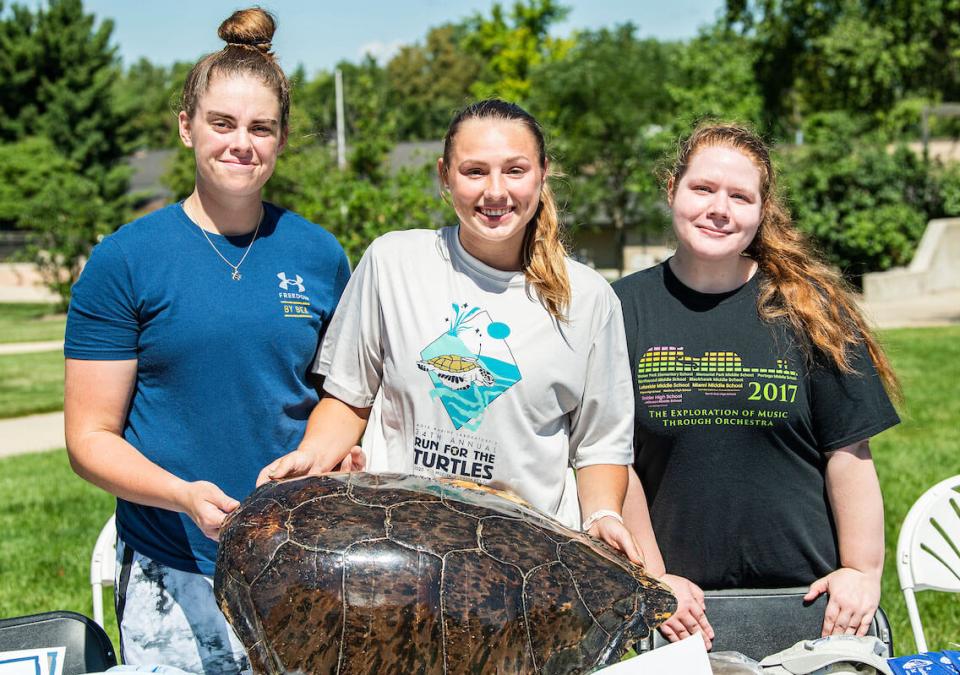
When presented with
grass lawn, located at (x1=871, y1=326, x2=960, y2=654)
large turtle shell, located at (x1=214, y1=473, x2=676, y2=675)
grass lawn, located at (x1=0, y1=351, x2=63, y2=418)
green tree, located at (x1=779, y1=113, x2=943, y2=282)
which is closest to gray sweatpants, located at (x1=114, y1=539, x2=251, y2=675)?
large turtle shell, located at (x1=214, y1=473, x2=676, y2=675)

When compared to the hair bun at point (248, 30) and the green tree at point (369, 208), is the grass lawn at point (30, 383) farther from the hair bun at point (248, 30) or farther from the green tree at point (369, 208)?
the hair bun at point (248, 30)

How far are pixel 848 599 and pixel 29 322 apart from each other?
2565 cm

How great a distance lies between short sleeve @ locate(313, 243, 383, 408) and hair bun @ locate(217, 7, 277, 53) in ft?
2.26

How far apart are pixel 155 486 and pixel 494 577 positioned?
2.98ft

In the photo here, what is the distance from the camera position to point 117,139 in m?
42.0

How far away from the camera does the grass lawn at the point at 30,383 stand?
11.6 metres

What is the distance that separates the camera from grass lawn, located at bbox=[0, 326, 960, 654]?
187 inches

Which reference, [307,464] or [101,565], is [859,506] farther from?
[101,565]

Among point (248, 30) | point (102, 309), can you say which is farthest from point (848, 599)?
point (248, 30)

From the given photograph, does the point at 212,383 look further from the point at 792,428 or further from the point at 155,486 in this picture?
the point at 792,428

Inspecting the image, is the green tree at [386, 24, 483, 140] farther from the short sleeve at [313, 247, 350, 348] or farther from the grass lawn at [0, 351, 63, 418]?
the short sleeve at [313, 247, 350, 348]

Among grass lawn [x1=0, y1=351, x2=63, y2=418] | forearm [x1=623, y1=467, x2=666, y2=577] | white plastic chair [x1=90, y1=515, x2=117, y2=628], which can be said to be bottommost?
grass lawn [x1=0, y1=351, x2=63, y2=418]

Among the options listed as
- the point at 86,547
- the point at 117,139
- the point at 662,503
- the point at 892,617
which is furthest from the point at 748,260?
the point at 117,139

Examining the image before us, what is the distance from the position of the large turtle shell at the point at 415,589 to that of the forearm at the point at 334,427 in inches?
11.2
